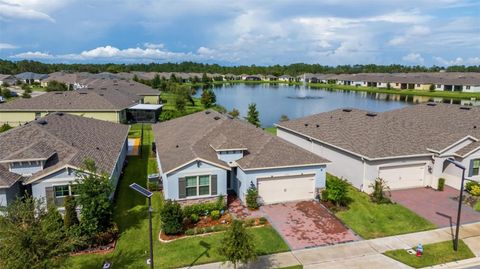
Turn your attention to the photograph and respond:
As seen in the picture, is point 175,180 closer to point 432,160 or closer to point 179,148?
point 179,148

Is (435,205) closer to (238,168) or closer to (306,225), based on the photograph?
(306,225)

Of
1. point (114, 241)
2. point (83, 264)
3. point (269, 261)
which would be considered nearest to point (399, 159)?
point (269, 261)

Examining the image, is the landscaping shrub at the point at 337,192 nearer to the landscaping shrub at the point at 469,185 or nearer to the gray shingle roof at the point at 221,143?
the gray shingle roof at the point at 221,143

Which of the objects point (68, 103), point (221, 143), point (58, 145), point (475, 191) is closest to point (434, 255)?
point (475, 191)

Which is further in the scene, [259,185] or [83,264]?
[259,185]

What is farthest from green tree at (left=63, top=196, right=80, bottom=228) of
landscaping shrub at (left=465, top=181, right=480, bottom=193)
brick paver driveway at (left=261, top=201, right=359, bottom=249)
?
landscaping shrub at (left=465, top=181, right=480, bottom=193)

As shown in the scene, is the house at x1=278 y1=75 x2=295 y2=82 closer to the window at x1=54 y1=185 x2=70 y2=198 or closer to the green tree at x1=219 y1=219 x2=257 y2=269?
the window at x1=54 y1=185 x2=70 y2=198

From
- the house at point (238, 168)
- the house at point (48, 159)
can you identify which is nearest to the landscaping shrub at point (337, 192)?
the house at point (238, 168)
